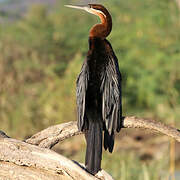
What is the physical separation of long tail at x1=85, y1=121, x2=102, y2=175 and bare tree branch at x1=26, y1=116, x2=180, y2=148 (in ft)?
0.45

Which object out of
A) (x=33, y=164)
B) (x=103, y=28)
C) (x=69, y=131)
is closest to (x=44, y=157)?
(x=33, y=164)

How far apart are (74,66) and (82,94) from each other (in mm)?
8774

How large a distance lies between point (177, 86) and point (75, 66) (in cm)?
237

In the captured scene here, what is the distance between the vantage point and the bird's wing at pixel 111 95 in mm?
3514

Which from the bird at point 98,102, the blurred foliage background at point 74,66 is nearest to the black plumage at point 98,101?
the bird at point 98,102

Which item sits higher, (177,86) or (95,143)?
(95,143)

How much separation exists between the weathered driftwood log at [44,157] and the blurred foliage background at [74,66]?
6770 millimetres

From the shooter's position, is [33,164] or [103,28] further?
[103,28]

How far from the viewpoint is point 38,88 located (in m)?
13.3

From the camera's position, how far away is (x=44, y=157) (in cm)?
335

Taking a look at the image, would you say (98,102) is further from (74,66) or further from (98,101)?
(74,66)

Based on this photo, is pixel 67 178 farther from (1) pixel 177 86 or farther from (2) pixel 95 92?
(1) pixel 177 86

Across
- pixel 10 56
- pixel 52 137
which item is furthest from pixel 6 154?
pixel 10 56

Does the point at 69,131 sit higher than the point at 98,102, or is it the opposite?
the point at 98,102
